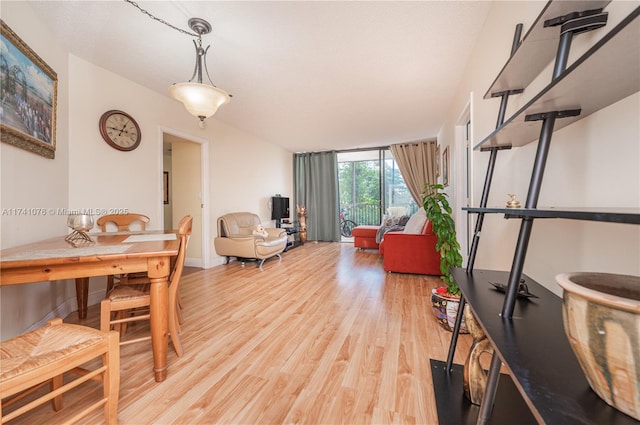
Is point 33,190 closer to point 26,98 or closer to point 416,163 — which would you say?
point 26,98

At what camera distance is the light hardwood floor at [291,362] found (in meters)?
1.21

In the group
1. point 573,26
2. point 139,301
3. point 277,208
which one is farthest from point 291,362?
point 277,208

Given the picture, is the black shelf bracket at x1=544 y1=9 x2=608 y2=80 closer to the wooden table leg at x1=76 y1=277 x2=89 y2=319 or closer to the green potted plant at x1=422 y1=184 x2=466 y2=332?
the green potted plant at x1=422 y1=184 x2=466 y2=332

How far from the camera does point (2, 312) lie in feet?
5.34

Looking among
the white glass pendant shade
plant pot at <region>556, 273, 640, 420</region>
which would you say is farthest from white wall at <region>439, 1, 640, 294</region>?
the white glass pendant shade

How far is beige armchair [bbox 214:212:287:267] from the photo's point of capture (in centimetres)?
414

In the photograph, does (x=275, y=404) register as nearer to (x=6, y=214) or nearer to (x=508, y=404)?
(x=508, y=404)

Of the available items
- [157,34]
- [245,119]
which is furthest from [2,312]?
[245,119]

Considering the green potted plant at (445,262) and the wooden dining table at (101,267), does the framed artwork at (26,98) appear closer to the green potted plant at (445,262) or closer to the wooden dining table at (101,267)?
the wooden dining table at (101,267)

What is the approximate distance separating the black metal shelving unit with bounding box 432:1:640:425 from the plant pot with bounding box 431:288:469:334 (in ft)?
2.76

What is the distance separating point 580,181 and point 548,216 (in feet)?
1.71

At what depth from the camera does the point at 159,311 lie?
4.62 feet

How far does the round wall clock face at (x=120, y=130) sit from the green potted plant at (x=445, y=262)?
3462 millimetres

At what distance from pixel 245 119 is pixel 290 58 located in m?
2.04
